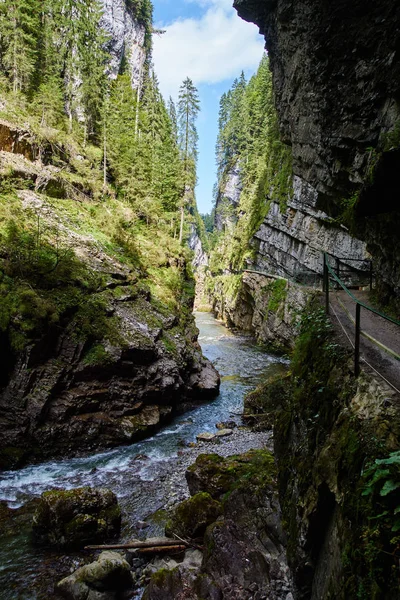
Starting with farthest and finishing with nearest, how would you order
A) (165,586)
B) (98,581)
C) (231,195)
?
1. (231,195)
2. (98,581)
3. (165,586)

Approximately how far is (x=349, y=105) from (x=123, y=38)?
53310mm

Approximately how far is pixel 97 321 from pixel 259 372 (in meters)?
13.0

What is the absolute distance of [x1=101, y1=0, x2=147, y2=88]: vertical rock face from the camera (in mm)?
47281

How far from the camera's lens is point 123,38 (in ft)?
163

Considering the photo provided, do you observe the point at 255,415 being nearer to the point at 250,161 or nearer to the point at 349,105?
the point at 349,105

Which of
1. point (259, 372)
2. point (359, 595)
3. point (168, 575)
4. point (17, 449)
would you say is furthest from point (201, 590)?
point (259, 372)

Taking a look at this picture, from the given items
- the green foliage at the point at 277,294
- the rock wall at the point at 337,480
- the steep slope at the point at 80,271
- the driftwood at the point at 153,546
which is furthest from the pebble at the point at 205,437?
the green foliage at the point at 277,294

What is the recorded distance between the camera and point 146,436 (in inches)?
555

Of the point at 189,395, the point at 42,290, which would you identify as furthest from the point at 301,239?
the point at 42,290

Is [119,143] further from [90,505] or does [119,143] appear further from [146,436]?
[90,505]

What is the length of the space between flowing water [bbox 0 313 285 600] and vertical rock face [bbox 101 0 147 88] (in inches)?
1813

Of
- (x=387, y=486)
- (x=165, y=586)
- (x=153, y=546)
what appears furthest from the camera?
(x=153, y=546)

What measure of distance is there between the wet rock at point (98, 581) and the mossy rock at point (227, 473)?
2.92 m

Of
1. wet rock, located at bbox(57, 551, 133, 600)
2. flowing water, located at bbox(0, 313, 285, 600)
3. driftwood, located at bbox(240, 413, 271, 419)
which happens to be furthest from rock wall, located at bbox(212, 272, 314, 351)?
wet rock, located at bbox(57, 551, 133, 600)
